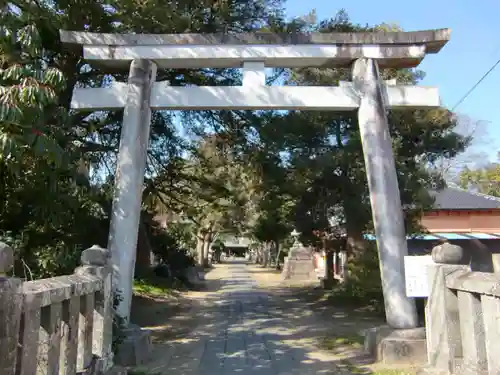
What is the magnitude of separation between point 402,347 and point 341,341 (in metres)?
2.00

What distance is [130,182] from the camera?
7688 mm

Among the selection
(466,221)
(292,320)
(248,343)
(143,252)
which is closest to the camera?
(248,343)

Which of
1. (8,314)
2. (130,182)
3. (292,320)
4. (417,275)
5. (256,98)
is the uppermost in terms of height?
(256,98)

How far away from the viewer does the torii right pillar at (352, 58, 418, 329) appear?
7148 mm

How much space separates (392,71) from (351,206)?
11.5 ft

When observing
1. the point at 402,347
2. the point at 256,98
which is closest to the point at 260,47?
the point at 256,98

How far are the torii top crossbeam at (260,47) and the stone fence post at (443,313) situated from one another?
4.23m

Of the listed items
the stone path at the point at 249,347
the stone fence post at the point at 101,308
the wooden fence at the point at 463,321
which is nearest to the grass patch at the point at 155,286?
the stone path at the point at 249,347

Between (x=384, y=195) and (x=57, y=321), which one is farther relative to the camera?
(x=384, y=195)

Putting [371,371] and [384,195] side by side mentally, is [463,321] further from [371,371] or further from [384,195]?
[384,195]

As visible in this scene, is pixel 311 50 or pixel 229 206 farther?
pixel 229 206

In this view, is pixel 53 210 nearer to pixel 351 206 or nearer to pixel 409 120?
pixel 351 206

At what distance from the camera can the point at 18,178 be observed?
700 centimetres

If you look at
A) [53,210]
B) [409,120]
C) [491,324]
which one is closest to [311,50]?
[409,120]
